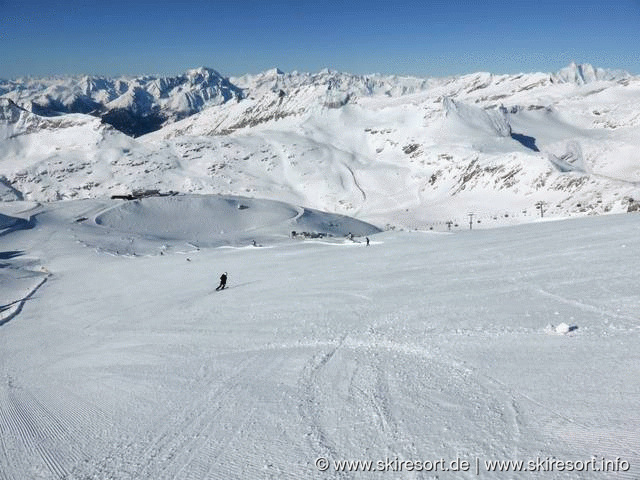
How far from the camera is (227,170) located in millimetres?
171250

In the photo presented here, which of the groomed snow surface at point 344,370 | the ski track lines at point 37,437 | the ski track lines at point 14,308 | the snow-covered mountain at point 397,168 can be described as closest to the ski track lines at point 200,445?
the groomed snow surface at point 344,370

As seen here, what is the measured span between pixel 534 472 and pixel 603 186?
88.9 meters

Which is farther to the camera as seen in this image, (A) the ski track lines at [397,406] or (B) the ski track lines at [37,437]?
(B) the ski track lines at [37,437]

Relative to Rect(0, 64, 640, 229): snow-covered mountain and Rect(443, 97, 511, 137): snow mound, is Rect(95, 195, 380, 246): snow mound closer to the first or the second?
Rect(0, 64, 640, 229): snow-covered mountain

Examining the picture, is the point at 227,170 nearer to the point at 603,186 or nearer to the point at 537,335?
the point at 603,186

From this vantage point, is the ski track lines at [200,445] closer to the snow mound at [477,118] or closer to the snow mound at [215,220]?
the snow mound at [215,220]

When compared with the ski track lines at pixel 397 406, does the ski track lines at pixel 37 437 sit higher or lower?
lower

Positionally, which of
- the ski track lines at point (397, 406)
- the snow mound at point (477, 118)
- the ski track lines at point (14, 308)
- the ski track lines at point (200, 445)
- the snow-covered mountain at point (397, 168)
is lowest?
the ski track lines at point (14, 308)

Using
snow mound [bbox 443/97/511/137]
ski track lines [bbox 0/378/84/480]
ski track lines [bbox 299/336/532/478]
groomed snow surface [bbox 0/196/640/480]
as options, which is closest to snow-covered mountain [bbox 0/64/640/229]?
snow mound [bbox 443/97/511/137]

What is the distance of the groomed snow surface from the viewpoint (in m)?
7.54

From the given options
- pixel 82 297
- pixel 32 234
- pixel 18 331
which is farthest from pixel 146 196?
pixel 18 331

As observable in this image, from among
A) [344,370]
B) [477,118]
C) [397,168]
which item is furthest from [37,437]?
[477,118]

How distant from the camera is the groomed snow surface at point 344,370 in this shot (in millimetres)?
7543

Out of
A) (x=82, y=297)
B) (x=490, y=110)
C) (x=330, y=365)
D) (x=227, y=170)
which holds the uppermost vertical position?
(x=490, y=110)
